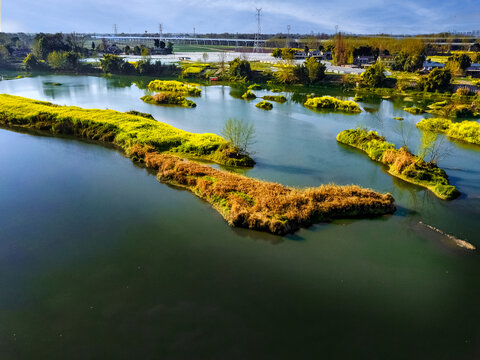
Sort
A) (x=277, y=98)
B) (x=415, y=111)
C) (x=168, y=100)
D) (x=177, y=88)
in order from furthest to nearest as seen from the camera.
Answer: (x=177, y=88) → (x=277, y=98) → (x=168, y=100) → (x=415, y=111)

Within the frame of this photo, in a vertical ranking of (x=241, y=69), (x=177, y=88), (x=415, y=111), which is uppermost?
(x=241, y=69)

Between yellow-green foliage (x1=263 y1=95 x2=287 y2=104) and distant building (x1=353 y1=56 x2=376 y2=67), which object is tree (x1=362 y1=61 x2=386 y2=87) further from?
distant building (x1=353 y1=56 x2=376 y2=67)

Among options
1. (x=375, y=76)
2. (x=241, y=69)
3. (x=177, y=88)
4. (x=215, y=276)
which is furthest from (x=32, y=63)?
(x=215, y=276)

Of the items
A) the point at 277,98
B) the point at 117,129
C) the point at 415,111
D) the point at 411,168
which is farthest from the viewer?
the point at 277,98

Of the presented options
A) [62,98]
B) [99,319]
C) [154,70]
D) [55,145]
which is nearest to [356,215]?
[99,319]

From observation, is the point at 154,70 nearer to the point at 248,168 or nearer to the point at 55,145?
the point at 55,145

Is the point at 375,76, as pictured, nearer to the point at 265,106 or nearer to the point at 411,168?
the point at 265,106
